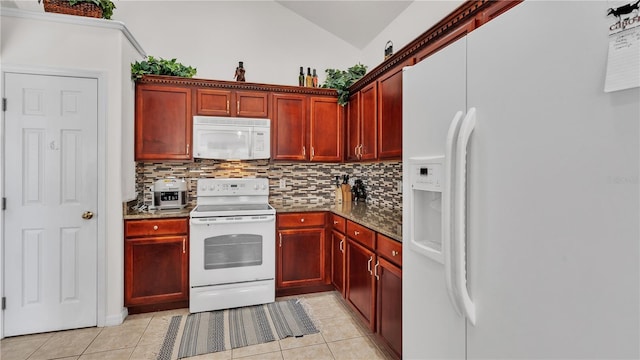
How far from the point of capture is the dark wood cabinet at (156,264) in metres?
2.73

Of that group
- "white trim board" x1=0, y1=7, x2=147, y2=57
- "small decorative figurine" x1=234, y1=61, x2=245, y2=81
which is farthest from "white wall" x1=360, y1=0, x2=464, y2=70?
"white trim board" x1=0, y1=7, x2=147, y2=57

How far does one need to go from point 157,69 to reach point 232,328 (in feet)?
8.35

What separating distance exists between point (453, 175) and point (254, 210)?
229 cm

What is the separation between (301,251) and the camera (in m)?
3.19

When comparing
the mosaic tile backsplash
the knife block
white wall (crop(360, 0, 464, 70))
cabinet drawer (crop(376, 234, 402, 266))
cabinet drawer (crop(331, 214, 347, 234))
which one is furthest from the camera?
the knife block

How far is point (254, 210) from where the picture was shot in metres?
3.00

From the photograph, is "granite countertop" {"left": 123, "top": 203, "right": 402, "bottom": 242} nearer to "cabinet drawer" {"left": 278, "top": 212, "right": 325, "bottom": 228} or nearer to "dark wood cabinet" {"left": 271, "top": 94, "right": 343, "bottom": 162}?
"cabinet drawer" {"left": 278, "top": 212, "right": 325, "bottom": 228}

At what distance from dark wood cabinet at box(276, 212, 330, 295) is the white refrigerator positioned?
79.0 inches

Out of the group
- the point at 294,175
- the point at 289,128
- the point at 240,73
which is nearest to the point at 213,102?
the point at 240,73

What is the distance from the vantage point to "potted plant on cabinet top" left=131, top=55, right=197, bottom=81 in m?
2.95

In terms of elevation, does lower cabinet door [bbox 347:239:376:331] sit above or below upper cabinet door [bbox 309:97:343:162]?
below

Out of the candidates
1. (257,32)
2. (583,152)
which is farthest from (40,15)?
(583,152)

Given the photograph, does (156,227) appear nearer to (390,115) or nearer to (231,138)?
(231,138)

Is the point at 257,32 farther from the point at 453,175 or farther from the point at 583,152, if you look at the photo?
the point at 583,152
